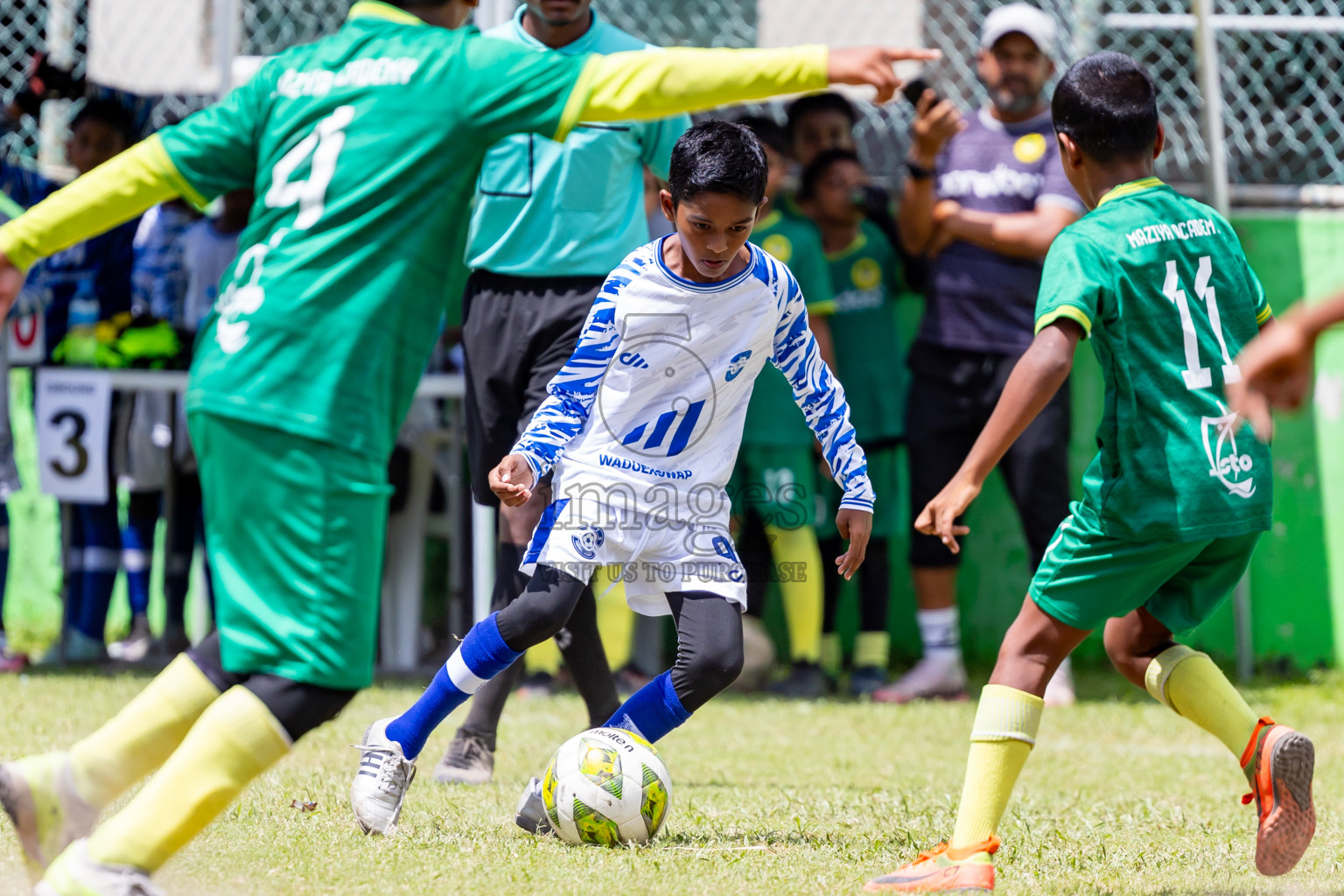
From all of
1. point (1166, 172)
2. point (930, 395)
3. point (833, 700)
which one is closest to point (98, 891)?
point (833, 700)

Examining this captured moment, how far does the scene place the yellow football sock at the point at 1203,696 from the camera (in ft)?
10.9

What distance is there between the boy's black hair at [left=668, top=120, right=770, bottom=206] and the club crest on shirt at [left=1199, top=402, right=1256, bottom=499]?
1.12 meters

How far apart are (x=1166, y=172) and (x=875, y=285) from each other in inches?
73.3

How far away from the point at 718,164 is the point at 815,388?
59 centimetres

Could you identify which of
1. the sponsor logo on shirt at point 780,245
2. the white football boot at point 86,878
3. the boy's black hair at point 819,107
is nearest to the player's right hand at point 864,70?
the white football boot at point 86,878

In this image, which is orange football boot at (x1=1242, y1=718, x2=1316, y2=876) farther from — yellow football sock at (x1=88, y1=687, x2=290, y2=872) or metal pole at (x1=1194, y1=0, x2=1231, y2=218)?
metal pole at (x1=1194, y1=0, x2=1231, y2=218)

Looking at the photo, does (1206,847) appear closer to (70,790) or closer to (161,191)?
(70,790)

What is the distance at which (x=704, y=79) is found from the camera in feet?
8.87

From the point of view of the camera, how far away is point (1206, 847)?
3.45 m

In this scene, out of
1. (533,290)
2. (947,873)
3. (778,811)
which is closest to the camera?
(947,873)

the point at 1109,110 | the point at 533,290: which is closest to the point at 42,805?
the point at 533,290

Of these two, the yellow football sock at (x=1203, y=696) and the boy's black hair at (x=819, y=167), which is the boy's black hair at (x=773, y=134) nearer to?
the boy's black hair at (x=819, y=167)

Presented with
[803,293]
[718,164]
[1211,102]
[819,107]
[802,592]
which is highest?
[1211,102]

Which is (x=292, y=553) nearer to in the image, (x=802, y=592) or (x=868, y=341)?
(x=802, y=592)
